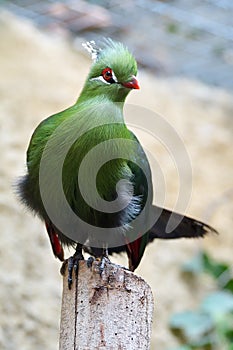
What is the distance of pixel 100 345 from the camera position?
5.67 feet

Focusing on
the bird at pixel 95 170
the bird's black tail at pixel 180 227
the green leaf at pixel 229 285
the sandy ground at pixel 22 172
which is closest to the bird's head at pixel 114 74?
the bird at pixel 95 170

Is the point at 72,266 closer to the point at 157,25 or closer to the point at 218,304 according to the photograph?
the point at 218,304

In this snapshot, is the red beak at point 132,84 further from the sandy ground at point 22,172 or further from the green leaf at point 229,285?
the green leaf at point 229,285

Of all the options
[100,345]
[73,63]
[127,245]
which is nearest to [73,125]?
→ [127,245]

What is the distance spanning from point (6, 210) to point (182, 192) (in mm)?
1216

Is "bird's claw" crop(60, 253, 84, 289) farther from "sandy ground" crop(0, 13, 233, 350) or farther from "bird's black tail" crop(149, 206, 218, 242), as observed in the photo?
"sandy ground" crop(0, 13, 233, 350)

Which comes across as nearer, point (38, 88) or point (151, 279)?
point (151, 279)

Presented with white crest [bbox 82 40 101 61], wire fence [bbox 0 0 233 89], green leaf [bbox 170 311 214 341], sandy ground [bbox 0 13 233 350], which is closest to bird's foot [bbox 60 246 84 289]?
white crest [bbox 82 40 101 61]

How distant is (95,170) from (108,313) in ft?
1.53

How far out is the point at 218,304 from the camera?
374 centimetres

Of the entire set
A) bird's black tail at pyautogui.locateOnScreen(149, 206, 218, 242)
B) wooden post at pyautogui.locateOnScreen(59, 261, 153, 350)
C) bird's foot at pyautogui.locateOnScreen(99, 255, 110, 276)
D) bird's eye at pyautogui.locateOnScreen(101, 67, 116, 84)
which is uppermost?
bird's eye at pyautogui.locateOnScreen(101, 67, 116, 84)

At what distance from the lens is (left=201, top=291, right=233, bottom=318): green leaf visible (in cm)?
370

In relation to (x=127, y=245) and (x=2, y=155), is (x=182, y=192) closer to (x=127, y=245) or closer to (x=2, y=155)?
(x=2, y=155)

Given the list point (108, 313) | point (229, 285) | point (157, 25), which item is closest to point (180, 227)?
point (108, 313)
